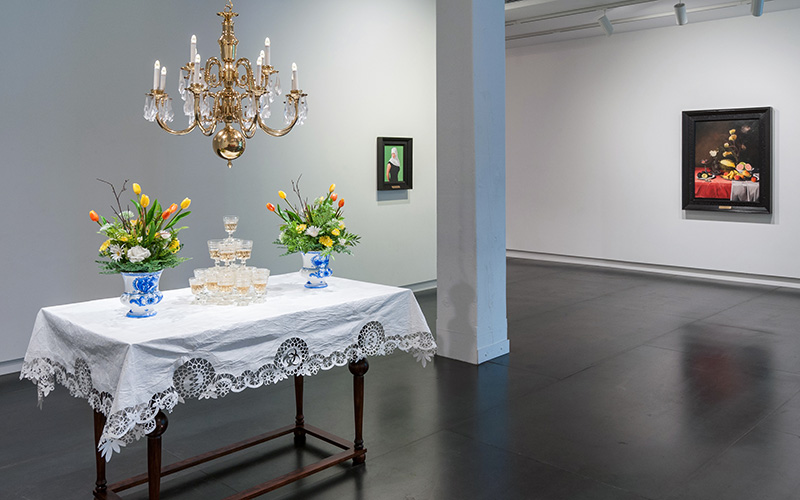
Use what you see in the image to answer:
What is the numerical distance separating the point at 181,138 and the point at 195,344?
148 inches

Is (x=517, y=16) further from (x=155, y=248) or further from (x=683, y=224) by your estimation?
(x=155, y=248)

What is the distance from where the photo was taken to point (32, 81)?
17.3 ft

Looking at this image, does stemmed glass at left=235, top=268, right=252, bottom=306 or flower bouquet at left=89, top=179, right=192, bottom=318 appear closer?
flower bouquet at left=89, top=179, right=192, bottom=318

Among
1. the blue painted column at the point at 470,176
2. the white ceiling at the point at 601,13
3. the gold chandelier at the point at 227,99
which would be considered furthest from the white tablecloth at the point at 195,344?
the white ceiling at the point at 601,13

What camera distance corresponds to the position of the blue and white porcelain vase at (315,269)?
12.5ft

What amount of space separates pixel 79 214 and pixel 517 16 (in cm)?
654

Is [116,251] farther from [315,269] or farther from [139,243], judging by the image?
[315,269]

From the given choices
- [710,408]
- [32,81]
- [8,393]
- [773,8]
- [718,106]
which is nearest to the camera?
[710,408]

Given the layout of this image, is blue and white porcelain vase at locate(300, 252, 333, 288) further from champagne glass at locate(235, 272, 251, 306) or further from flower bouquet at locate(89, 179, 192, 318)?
flower bouquet at locate(89, 179, 192, 318)

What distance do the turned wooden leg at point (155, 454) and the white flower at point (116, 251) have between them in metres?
0.70

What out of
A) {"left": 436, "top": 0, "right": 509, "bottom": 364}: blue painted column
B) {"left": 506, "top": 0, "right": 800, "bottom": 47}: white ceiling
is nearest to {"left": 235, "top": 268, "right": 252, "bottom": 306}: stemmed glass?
{"left": 436, "top": 0, "right": 509, "bottom": 364}: blue painted column

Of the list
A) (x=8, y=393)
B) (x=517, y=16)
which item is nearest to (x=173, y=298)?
(x=8, y=393)

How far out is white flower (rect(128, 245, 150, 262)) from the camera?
299 cm

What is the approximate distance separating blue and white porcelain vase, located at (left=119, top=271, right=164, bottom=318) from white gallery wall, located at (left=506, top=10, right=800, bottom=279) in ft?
28.1
